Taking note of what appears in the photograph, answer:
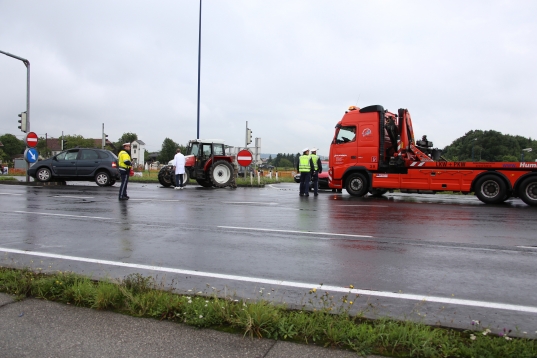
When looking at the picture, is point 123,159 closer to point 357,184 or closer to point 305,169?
point 305,169

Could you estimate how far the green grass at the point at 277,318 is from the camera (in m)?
3.16

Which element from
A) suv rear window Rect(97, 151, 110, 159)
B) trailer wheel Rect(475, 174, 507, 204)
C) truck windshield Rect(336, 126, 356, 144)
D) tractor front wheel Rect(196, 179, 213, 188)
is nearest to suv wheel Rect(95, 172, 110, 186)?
suv rear window Rect(97, 151, 110, 159)

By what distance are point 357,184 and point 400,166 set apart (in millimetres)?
1627

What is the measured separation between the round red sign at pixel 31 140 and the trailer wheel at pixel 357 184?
15.2 metres

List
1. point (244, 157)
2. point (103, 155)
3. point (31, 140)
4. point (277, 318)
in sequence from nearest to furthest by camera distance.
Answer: point (277, 318), point (103, 155), point (31, 140), point (244, 157)

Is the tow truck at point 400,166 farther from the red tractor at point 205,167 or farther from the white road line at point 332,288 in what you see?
the white road line at point 332,288

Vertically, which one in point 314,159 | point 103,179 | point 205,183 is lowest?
point 205,183

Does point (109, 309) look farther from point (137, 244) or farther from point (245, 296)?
point (137, 244)

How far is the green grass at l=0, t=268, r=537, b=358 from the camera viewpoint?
124 inches

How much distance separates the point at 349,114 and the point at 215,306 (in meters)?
13.6

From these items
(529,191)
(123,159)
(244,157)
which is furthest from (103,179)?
(529,191)

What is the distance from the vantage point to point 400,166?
15.4m

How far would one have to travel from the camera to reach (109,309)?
13.1 ft

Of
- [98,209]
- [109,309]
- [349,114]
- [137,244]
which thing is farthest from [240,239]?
[349,114]
